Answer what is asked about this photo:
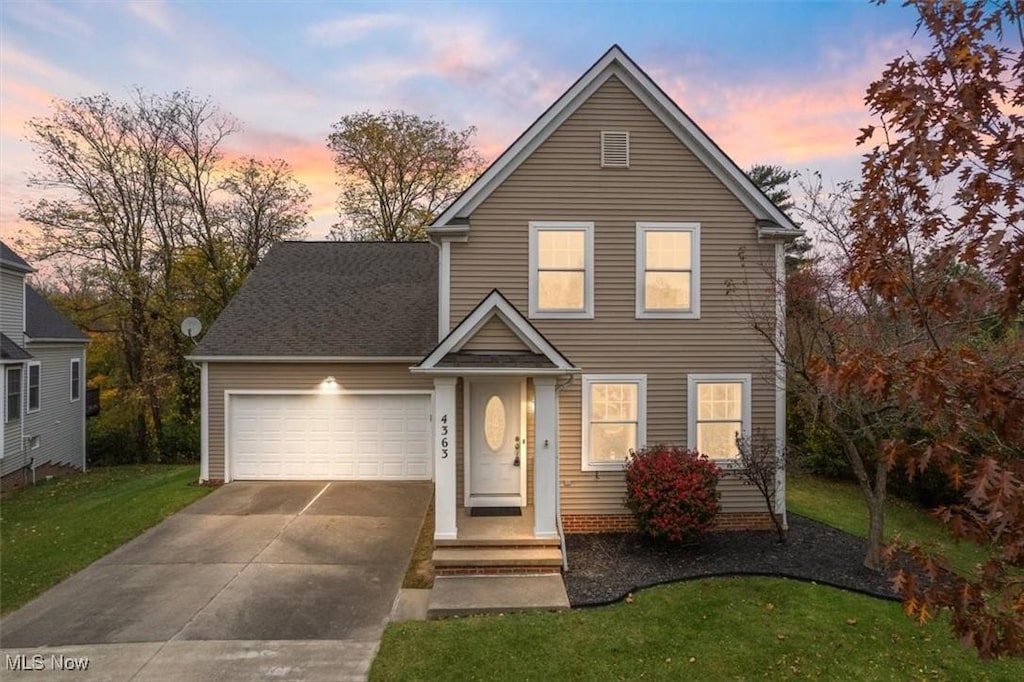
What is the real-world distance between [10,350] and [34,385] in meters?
2.06

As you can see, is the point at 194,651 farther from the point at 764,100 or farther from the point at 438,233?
the point at 764,100

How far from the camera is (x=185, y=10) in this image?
42.2 feet

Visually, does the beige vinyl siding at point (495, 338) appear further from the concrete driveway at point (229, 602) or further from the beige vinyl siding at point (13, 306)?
the beige vinyl siding at point (13, 306)

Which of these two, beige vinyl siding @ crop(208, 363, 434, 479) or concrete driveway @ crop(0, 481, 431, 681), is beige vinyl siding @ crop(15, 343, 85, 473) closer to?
beige vinyl siding @ crop(208, 363, 434, 479)

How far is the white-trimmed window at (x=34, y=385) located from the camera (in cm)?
1695

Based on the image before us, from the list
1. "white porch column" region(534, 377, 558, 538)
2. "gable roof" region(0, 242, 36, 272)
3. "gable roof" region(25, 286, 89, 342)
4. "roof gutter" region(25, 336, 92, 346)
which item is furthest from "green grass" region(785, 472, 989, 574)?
"gable roof" region(25, 286, 89, 342)

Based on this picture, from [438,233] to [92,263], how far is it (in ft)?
61.5

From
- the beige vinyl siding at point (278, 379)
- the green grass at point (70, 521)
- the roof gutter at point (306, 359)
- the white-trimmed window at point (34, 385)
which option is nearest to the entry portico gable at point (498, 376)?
the roof gutter at point (306, 359)

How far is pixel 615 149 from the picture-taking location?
9.60m

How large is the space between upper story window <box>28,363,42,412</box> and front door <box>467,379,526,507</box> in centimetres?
1655

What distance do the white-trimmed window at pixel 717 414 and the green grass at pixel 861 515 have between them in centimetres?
261

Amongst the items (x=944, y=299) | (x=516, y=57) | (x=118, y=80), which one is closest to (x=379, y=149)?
(x=118, y=80)

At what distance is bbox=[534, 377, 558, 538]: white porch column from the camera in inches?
319

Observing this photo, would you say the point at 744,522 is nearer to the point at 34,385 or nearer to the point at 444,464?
the point at 444,464
